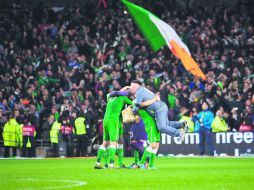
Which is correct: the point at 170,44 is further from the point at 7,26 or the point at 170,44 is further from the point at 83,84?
the point at 7,26

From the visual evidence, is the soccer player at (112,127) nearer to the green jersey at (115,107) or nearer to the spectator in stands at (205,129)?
the green jersey at (115,107)

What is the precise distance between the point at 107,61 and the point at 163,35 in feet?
21.7

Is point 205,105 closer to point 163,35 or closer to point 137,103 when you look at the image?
point 163,35

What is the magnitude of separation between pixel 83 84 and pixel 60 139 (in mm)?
3247

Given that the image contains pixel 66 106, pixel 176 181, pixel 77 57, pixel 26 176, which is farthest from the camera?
pixel 77 57

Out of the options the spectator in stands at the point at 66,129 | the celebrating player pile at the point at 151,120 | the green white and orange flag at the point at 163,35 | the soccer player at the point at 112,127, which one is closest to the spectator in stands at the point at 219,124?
the green white and orange flag at the point at 163,35

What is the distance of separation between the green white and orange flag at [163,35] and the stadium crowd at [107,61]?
2039 millimetres

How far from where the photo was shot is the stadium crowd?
107ft

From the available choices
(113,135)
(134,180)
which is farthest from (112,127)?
(134,180)

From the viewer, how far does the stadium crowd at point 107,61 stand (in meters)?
32.6

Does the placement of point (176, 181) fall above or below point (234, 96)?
below

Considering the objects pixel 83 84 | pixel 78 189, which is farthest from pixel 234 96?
pixel 78 189

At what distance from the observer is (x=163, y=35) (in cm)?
3100

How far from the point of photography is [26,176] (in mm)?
17688
